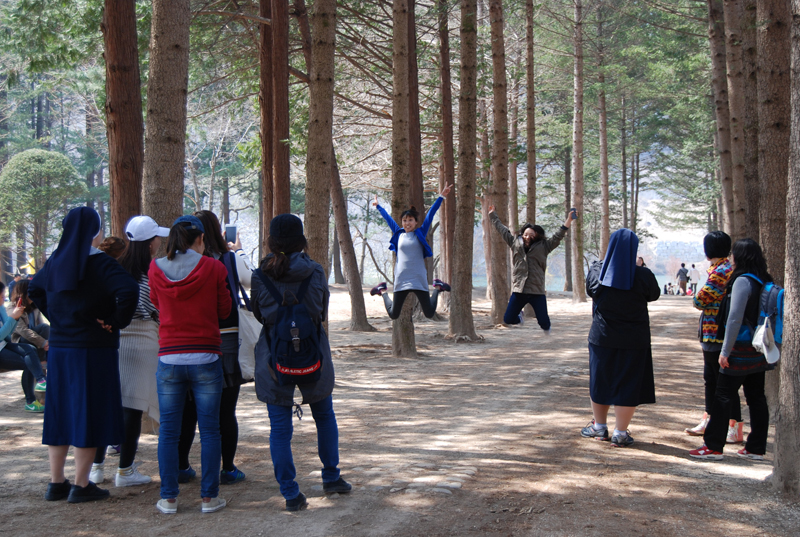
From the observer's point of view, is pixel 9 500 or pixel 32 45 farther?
pixel 32 45

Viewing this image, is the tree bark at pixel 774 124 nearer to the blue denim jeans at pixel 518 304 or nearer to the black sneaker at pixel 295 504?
the blue denim jeans at pixel 518 304

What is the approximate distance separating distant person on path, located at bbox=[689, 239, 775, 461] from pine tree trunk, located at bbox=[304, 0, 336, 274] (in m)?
5.00

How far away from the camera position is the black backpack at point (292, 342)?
13.5ft

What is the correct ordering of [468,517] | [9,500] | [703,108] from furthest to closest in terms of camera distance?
[703,108] → [9,500] → [468,517]

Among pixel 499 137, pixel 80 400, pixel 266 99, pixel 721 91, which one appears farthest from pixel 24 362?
pixel 721 91

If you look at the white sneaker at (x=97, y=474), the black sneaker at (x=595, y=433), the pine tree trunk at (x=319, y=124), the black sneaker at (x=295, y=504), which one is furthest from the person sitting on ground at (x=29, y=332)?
the black sneaker at (x=595, y=433)

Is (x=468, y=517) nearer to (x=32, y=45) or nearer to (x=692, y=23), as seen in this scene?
(x=32, y=45)

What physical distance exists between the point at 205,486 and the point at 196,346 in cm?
94

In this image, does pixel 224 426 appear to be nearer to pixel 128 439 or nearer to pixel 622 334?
pixel 128 439

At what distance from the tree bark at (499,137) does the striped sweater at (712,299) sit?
28.4 ft

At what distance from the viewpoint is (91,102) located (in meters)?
32.7

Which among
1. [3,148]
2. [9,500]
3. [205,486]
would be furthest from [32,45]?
[3,148]

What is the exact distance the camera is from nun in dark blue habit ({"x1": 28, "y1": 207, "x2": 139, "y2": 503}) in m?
4.26

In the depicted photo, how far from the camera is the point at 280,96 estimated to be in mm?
11492
